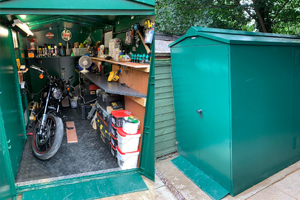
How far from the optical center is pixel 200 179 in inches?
124

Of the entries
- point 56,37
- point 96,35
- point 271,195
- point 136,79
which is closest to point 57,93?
point 136,79

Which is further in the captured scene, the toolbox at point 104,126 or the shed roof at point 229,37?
the toolbox at point 104,126

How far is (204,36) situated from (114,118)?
1.75 meters

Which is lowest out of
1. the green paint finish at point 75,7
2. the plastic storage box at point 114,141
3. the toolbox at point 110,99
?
the plastic storage box at point 114,141

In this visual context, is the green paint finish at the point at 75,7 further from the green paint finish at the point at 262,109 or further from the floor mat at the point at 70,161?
the floor mat at the point at 70,161

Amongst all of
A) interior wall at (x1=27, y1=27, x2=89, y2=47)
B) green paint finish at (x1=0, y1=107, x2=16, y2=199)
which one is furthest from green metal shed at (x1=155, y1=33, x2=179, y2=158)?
interior wall at (x1=27, y1=27, x2=89, y2=47)

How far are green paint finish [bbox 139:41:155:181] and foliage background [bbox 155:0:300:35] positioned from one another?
3.11 m

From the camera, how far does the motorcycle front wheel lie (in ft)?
11.2

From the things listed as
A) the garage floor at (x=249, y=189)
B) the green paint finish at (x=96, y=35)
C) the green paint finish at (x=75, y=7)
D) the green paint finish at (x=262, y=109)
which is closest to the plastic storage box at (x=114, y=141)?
the garage floor at (x=249, y=189)

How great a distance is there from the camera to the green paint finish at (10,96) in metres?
2.79

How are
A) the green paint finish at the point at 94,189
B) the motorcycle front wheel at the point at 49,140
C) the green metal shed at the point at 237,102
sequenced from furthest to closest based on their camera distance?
the motorcycle front wheel at the point at 49,140
the green paint finish at the point at 94,189
the green metal shed at the point at 237,102

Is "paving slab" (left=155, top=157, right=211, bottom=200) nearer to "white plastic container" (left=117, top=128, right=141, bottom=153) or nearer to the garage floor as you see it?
the garage floor

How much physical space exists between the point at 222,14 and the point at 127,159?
15.3ft

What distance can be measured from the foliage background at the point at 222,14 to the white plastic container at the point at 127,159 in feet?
11.3
